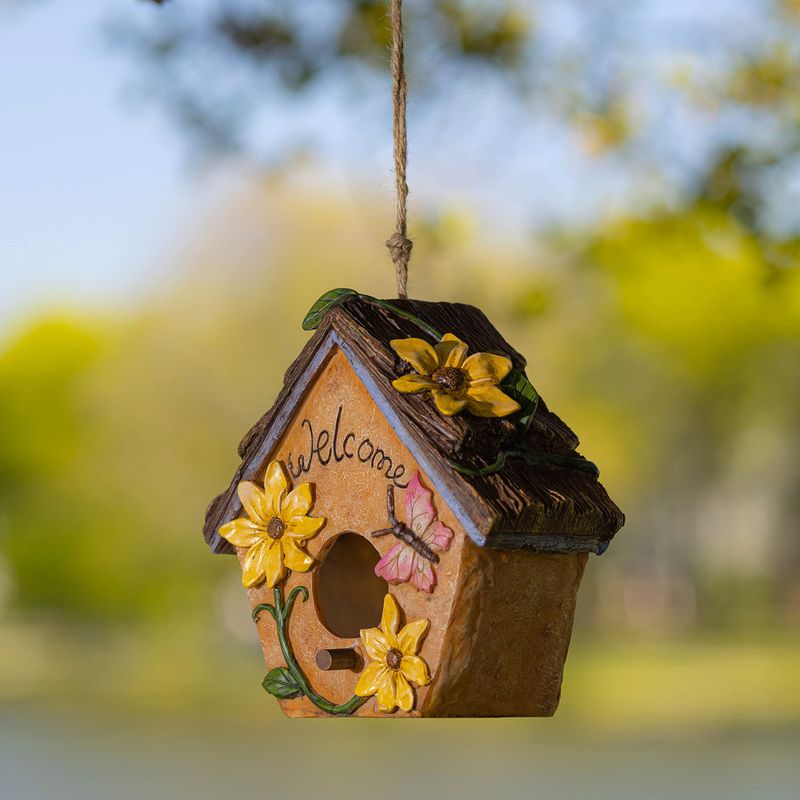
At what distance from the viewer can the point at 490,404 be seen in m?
1.21

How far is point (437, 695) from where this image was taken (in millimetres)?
1169

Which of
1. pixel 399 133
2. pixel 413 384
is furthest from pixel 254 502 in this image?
pixel 399 133

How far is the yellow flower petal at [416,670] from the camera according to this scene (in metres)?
1.16

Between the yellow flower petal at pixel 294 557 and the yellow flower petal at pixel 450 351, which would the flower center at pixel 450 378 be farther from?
the yellow flower petal at pixel 294 557

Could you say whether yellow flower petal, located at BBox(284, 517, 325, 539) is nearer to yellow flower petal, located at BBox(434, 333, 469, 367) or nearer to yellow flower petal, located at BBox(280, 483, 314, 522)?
yellow flower petal, located at BBox(280, 483, 314, 522)

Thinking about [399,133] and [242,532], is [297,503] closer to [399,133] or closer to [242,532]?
[242,532]

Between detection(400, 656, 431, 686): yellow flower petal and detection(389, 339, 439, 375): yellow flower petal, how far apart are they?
0.26 meters

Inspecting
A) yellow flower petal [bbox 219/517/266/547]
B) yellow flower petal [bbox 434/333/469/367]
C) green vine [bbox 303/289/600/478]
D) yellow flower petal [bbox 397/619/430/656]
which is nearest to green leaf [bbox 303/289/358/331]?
green vine [bbox 303/289/600/478]

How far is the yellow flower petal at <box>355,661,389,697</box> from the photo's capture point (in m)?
1.20

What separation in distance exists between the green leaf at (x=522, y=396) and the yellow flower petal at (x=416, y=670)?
233 mm

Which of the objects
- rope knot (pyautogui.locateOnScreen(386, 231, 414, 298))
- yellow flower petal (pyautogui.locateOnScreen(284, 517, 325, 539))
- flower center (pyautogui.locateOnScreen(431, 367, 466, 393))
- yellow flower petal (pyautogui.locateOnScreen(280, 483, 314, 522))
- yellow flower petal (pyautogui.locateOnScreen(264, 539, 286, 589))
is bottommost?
yellow flower petal (pyautogui.locateOnScreen(264, 539, 286, 589))

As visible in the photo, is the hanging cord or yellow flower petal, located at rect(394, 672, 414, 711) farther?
the hanging cord

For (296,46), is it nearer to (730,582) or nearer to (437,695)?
(437,695)

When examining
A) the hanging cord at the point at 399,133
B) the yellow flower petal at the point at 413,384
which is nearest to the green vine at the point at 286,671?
the yellow flower petal at the point at 413,384
